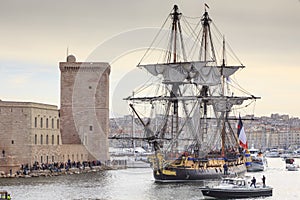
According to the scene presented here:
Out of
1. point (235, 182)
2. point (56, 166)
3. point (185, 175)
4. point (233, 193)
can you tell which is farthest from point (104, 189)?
point (56, 166)

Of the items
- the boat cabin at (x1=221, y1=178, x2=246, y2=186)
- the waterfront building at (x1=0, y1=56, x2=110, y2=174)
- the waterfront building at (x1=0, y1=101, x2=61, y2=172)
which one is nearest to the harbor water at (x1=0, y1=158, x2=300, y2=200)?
the boat cabin at (x1=221, y1=178, x2=246, y2=186)

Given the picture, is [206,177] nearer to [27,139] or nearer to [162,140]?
[162,140]

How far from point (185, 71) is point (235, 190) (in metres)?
34.3

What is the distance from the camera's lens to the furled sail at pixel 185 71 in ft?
294

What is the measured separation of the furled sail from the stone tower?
18090 millimetres

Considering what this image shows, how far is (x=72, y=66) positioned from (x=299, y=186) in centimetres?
4423

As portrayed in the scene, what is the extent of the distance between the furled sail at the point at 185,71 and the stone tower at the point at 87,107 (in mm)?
18090

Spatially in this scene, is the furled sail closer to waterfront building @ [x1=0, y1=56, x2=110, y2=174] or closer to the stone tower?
waterfront building @ [x1=0, y1=56, x2=110, y2=174]

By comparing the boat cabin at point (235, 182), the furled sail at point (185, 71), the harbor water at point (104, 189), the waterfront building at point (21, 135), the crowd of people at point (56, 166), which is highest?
the furled sail at point (185, 71)

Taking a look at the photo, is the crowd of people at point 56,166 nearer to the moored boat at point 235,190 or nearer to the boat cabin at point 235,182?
the boat cabin at point 235,182

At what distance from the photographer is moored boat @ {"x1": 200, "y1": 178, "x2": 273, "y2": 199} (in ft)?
187

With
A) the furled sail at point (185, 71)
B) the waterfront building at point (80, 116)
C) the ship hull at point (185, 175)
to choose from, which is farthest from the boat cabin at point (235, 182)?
Result: the waterfront building at point (80, 116)

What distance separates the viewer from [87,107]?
10781cm

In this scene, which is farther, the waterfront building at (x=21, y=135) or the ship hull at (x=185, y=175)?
the waterfront building at (x=21, y=135)
